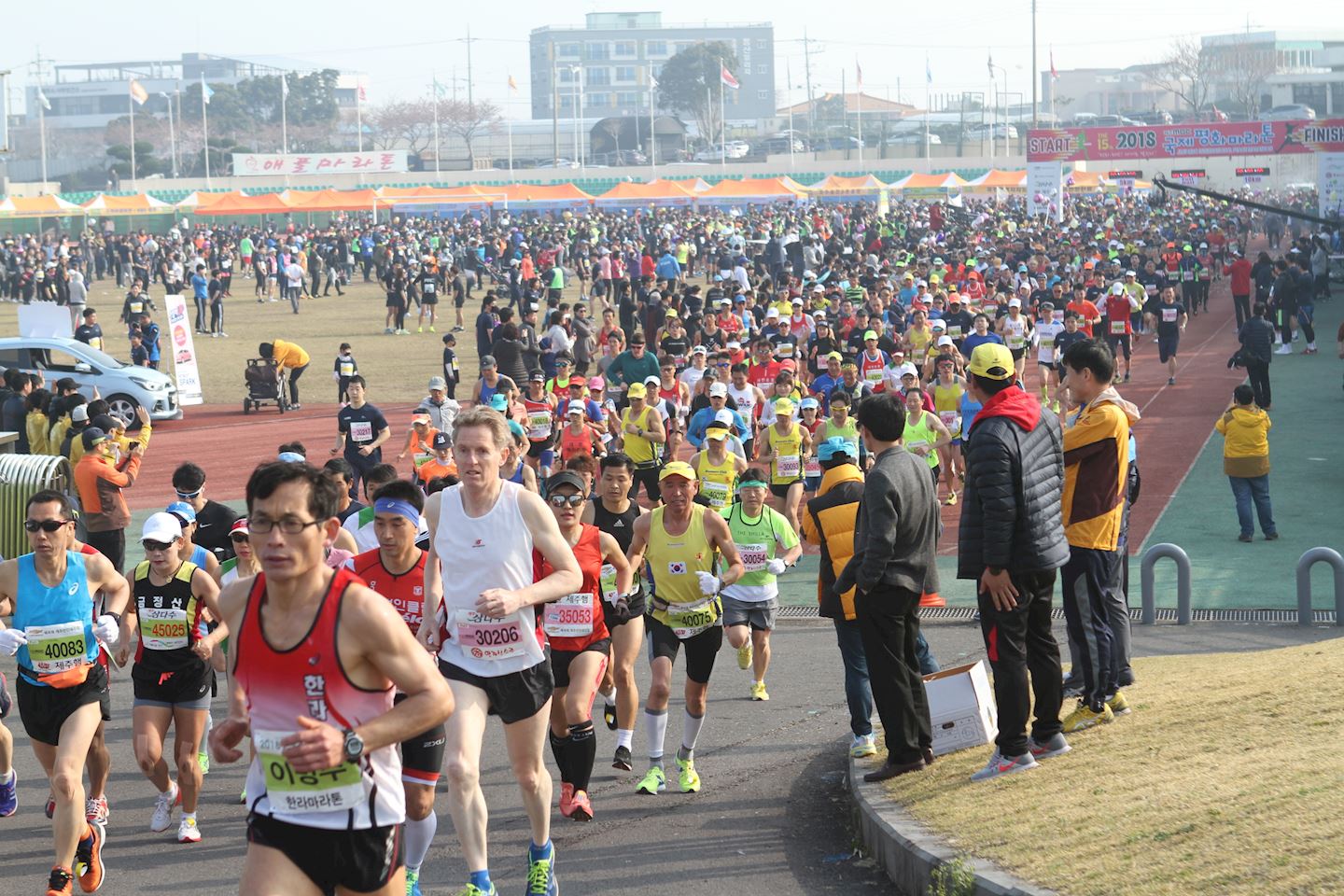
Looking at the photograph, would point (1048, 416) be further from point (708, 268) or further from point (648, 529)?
point (708, 268)

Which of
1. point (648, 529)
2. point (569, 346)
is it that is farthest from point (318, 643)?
point (569, 346)

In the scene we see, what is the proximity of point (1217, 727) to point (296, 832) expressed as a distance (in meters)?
4.77

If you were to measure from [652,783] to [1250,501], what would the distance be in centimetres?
953

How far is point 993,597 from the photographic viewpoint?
7039 mm

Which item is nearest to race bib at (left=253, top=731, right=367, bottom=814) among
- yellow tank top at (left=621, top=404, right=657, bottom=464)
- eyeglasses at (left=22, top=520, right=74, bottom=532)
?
eyeglasses at (left=22, top=520, right=74, bottom=532)

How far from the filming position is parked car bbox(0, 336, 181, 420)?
83.7ft

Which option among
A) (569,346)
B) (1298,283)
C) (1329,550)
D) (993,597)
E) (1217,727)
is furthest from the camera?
(1298,283)

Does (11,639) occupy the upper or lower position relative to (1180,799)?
upper

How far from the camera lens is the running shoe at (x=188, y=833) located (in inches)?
309

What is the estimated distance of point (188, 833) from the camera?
25.7ft

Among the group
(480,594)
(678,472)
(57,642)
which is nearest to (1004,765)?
(678,472)

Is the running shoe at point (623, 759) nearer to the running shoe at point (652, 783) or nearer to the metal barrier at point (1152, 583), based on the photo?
the running shoe at point (652, 783)

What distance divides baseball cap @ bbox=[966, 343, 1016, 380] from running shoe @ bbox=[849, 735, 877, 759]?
231 cm

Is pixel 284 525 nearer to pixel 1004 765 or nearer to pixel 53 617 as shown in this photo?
pixel 53 617
